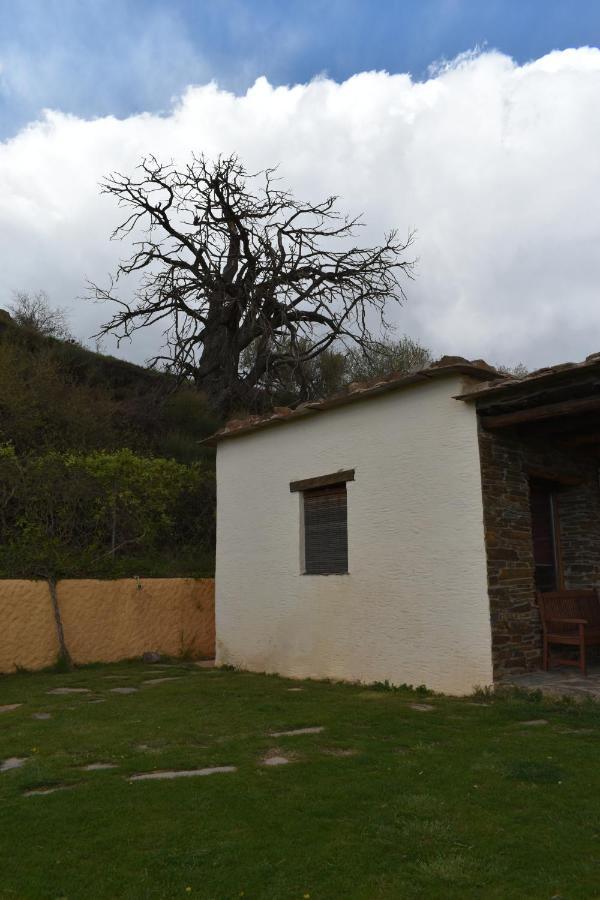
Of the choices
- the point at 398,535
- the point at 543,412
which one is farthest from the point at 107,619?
the point at 543,412

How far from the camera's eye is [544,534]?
846 cm

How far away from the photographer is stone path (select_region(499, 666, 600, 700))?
6.21 metres

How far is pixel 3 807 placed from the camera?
3.78 meters

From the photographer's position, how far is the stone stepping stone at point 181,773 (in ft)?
14.0

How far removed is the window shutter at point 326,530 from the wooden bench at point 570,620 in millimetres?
2320

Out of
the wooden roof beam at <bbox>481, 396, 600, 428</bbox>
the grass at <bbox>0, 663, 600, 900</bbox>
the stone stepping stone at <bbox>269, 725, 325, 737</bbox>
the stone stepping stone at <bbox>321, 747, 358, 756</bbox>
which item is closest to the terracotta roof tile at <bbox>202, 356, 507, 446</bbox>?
the wooden roof beam at <bbox>481, 396, 600, 428</bbox>

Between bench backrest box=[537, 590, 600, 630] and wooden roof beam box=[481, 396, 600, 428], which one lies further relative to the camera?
bench backrest box=[537, 590, 600, 630]

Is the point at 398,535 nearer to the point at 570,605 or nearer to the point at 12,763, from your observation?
the point at 570,605

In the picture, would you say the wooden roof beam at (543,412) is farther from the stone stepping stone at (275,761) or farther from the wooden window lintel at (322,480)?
the stone stepping stone at (275,761)

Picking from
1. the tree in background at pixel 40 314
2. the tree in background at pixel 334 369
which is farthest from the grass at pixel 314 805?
the tree in background at pixel 40 314

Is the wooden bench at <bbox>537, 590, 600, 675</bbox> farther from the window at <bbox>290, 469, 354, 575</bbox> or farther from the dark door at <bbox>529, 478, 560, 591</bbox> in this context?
the window at <bbox>290, 469, 354, 575</bbox>

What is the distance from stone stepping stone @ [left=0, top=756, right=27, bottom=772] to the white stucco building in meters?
3.98

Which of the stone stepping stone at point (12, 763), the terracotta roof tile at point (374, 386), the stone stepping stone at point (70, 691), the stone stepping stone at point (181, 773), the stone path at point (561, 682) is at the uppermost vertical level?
the terracotta roof tile at point (374, 386)

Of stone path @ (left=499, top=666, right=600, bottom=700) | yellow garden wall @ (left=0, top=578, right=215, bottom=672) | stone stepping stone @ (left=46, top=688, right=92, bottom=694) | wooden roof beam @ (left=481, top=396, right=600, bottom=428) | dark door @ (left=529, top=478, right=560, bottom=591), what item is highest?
wooden roof beam @ (left=481, top=396, right=600, bottom=428)
